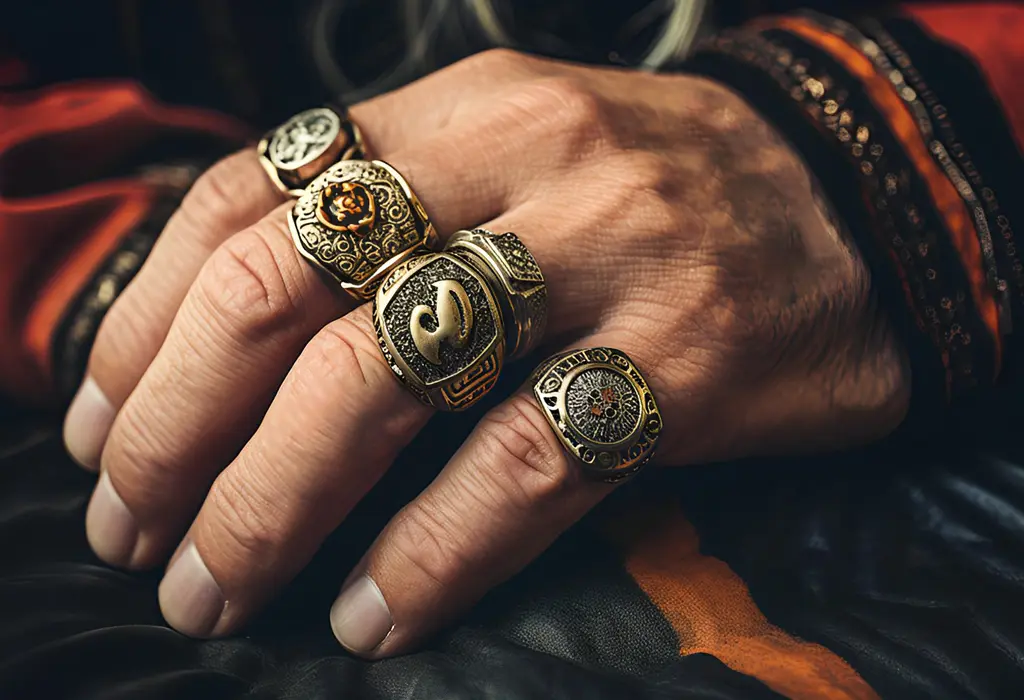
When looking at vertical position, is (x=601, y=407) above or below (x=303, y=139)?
below

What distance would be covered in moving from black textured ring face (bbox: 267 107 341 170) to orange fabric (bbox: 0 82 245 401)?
235mm

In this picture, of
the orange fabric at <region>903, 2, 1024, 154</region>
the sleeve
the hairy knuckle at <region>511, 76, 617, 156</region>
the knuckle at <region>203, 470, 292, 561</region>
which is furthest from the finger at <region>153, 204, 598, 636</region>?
the orange fabric at <region>903, 2, 1024, 154</region>

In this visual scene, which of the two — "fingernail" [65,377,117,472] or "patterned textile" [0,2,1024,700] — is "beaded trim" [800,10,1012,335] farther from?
"fingernail" [65,377,117,472]

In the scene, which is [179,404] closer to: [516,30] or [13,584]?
[13,584]

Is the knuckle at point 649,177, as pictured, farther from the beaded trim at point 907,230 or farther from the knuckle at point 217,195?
the knuckle at point 217,195

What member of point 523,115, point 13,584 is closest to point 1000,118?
point 523,115

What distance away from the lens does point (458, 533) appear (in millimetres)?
589

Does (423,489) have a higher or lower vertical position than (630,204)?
lower

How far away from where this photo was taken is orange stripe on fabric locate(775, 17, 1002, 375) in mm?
737

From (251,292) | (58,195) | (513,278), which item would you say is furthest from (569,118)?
(58,195)

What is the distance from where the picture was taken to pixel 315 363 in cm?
60

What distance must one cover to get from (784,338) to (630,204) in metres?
0.17

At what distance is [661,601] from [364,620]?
0.21 m

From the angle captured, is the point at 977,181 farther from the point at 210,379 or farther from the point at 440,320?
the point at 210,379
